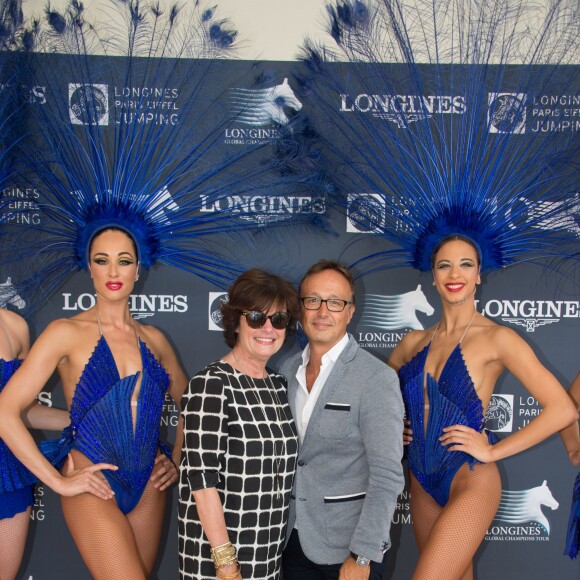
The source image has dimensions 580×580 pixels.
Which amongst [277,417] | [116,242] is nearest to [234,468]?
[277,417]

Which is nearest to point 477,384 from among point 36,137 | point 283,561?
point 283,561

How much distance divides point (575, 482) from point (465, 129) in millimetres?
1492

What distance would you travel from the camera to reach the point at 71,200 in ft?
8.70

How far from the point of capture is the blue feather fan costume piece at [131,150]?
2672 millimetres

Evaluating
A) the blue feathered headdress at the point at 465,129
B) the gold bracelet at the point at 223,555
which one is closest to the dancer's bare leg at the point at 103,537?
the gold bracelet at the point at 223,555

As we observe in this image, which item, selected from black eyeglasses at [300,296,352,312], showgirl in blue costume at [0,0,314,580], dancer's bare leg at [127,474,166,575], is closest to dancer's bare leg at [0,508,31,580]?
showgirl in blue costume at [0,0,314,580]

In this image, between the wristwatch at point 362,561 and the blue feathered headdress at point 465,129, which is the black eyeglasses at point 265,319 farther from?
the blue feathered headdress at point 465,129

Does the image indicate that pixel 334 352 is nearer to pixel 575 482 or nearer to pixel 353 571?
pixel 353 571

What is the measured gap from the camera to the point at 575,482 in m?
2.67

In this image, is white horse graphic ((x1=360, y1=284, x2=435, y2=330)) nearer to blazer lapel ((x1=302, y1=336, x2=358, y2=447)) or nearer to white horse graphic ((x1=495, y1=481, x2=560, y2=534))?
white horse graphic ((x1=495, y1=481, x2=560, y2=534))

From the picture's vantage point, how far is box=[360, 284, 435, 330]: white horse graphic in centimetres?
340

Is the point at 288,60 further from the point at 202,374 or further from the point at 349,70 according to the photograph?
the point at 202,374

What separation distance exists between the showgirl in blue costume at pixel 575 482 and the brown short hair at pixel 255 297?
1.30 meters

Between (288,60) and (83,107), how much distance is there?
1.13m
